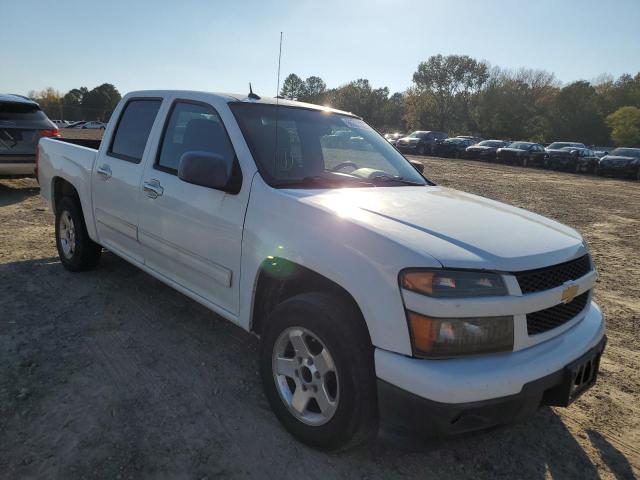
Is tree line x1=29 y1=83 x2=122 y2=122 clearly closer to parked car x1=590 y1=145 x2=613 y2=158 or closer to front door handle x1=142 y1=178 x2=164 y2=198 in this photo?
parked car x1=590 y1=145 x2=613 y2=158

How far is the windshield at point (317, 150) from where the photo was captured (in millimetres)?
2984

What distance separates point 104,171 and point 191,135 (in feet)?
3.97

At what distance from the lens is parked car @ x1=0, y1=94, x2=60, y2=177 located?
816 cm

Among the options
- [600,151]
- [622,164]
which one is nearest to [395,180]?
[622,164]

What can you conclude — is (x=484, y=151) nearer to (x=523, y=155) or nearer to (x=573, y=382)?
(x=523, y=155)

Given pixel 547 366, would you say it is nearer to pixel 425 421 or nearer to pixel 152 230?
pixel 425 421

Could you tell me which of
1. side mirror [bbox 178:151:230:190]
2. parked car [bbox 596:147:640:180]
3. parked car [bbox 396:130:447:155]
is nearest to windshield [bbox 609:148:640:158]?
parked car [bbox 596:147:640:180]

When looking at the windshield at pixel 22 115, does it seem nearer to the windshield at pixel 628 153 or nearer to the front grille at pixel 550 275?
the front grille at pixel 550 275

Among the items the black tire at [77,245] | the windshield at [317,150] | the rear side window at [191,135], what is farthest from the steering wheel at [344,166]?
the black tire at [77,245]

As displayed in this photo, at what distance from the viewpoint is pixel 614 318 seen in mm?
4539

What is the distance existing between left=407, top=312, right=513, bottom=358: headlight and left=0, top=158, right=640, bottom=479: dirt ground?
1.35 ft

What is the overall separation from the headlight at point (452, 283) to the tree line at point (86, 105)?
78.1m

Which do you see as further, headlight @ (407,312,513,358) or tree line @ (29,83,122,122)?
tree line @ (29,83,122,122)

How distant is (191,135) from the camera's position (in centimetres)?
343
